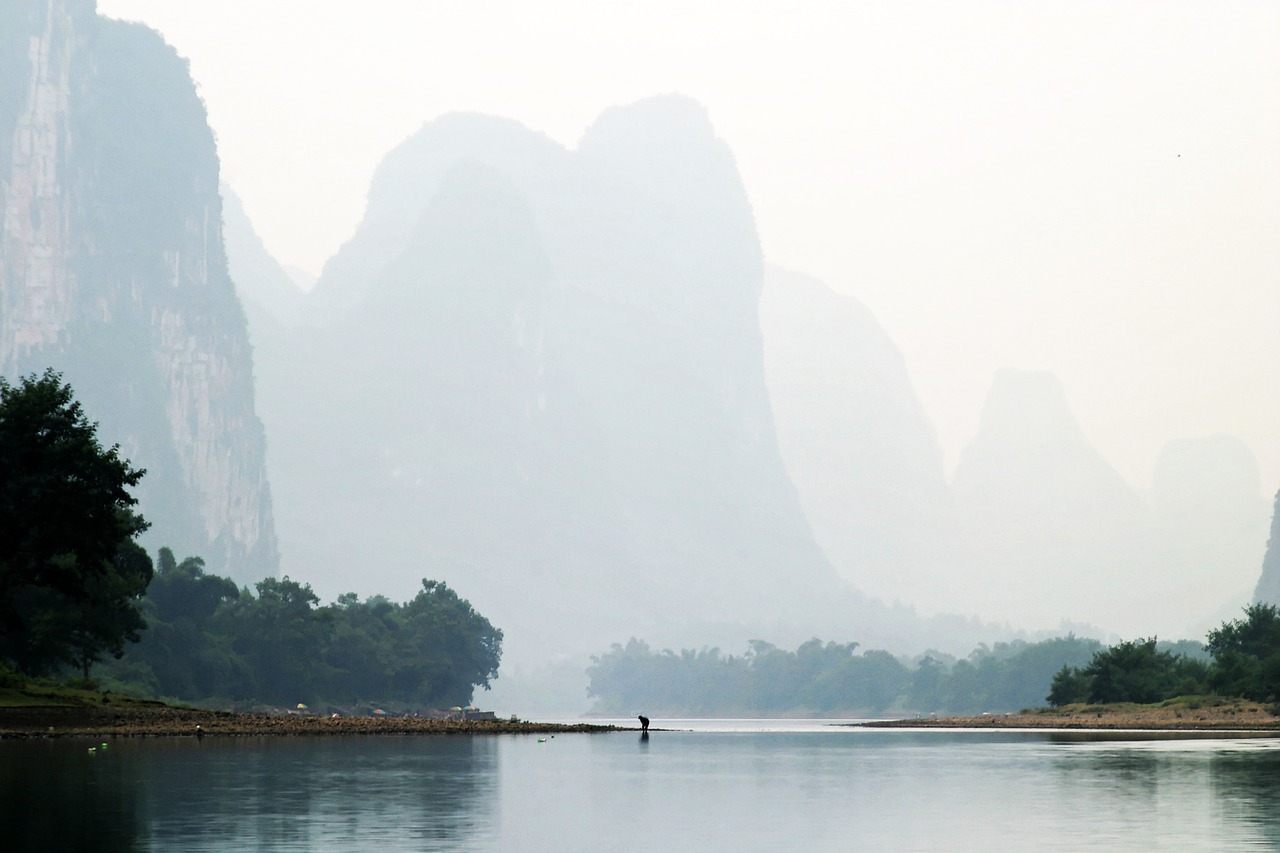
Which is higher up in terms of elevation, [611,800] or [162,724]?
[162,724]

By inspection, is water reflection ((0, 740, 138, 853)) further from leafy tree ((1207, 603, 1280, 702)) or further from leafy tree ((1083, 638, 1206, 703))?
leafy tree ((1083, 638, 1206, 703))

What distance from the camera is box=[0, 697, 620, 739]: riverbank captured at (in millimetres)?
79312

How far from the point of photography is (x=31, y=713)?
8019cm

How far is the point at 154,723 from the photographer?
3474 inches

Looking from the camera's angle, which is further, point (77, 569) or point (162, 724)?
point (77, 569)

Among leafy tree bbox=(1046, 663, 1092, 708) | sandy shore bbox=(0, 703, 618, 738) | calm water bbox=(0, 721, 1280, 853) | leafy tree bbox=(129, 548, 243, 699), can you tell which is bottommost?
calm water bbox=(0, 721, 1280, 853)

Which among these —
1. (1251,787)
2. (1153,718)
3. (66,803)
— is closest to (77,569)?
(66,803)

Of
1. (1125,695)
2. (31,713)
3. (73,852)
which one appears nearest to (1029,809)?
(73,852)

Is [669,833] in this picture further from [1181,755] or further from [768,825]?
[1181,755]

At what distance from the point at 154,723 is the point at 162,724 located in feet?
1.83

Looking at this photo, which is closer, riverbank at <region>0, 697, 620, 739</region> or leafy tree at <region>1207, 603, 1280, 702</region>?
riverbank at <region>0, 697, 620, 739</region>

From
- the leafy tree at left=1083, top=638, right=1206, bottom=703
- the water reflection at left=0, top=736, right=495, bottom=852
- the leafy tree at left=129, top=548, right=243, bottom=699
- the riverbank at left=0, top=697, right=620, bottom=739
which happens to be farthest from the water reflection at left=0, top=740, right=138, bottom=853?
the leafy tree at left=1083, top=638, right=1206, bottom=703

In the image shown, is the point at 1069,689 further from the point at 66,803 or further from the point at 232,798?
the point at 66,803

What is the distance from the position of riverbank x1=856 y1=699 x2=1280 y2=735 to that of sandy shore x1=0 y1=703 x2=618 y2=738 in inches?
2298
